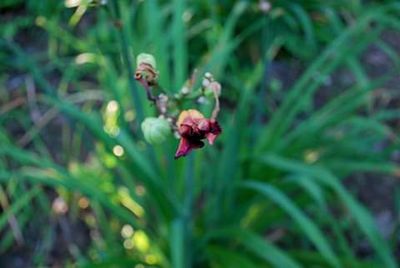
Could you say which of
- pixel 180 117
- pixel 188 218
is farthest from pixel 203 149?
pixel 180 117

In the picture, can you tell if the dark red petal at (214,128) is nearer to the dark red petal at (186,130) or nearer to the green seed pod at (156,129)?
the dark red petal at (186,130)

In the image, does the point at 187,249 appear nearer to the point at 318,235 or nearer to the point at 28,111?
the point at 318,235

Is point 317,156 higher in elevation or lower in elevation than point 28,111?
lower

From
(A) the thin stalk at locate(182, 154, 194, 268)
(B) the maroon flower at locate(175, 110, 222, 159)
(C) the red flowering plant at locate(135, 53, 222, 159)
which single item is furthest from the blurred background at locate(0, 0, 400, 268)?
(B) the maroon flower at locate(175, 110, 222, 159)

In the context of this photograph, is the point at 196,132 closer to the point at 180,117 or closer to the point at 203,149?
the point at 180,117

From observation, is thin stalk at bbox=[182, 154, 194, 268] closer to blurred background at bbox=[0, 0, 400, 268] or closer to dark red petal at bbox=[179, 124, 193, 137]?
blurred background at bbox=[0, 0, 400, 268]

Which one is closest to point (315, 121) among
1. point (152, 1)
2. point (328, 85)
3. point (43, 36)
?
point (152, 1)
